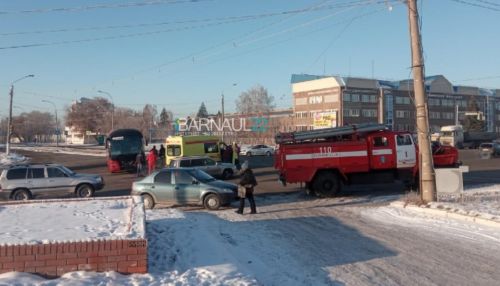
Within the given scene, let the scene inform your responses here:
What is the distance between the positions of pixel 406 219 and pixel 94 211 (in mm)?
8168

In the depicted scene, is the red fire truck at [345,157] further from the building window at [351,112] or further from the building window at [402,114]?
the building window at [402,114]

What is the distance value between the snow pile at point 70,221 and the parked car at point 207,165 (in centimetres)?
1304

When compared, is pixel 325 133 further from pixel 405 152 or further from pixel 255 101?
pixel 255 101

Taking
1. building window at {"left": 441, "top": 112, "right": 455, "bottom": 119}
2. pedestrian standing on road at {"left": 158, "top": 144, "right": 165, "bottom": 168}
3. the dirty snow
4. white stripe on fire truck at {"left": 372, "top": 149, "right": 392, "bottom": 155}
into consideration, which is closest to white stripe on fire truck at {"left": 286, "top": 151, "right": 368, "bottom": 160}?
white stripe on fire truck at {"left": 372, "top": 149, "right": 392, "bottom": 155}

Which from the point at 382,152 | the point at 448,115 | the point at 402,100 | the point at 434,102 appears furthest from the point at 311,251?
the point at 448,115

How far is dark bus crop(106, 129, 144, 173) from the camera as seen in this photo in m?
35.5

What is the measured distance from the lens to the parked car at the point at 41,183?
2023 cm

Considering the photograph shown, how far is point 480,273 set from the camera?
318 inches

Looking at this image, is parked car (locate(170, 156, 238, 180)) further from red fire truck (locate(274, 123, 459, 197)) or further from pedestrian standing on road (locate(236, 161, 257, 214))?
pedestrian standing on road (locate(236, 161, 257, 214))

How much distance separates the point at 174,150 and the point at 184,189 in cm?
1593

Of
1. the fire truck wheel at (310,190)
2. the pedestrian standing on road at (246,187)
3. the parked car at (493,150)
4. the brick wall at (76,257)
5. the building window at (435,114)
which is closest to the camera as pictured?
the brick wall at (76,257)

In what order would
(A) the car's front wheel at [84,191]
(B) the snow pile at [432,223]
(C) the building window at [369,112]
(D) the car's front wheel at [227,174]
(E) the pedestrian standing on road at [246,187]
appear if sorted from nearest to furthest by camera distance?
(B) the snow pile at [432,223], (E) the pedestrian standing on road at [246,187], (A) the car's front wheel at [84,191], (D) the car's front wheel at [227,174], (C) the building window at [369,112]

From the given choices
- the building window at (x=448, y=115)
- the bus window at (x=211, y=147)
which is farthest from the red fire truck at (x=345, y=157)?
the building window at (x=448, y=115)

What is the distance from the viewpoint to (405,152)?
19766 millimetres
